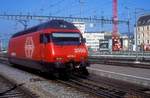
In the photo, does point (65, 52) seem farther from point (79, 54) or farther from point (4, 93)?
point (4, 93)

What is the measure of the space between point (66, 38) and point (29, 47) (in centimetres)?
457

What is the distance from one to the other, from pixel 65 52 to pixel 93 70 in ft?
13.9

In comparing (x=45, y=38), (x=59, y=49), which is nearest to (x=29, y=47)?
(x=45, y=38)

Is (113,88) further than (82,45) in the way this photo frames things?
No

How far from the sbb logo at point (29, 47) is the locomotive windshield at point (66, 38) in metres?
3.39

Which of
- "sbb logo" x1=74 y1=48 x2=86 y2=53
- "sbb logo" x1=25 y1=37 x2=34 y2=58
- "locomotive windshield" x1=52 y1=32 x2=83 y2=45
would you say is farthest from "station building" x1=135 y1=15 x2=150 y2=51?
"sbb logo" x1=74 y1=48 x2=86 y2=53

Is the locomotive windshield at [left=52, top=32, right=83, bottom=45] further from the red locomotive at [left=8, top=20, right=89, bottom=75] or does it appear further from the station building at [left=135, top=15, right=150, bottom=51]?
the station building at [left=135, top=15, right=150, bottom=51]

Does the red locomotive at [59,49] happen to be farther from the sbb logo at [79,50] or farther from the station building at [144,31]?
the station building at [144,31]

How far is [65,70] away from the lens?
Answer: 19359 millimetres

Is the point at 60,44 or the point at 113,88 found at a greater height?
the point at 60,44

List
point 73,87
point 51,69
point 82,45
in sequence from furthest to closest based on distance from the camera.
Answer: point 82,45 < point 51,69 < point 73,87

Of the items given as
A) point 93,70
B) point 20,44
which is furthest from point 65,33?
point 20,44

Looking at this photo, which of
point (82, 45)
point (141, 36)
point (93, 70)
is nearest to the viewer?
point (82, 45)

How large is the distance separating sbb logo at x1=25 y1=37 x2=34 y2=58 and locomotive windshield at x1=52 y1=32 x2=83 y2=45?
11.1 feet
